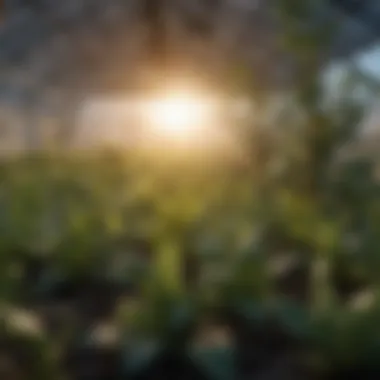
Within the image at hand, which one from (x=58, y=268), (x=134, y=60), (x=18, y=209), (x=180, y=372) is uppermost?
(x=134, y=60)

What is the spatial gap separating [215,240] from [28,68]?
1633mm

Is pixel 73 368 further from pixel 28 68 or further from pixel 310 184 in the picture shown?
pixel 28 68

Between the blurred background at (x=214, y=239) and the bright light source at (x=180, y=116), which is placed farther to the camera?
the bright light source at (x=180, y=116)

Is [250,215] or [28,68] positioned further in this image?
[28,68]

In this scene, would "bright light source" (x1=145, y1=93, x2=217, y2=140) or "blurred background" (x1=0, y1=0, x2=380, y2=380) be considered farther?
"bright light source" (x1=145, y1=93, x2=217, y2=140)

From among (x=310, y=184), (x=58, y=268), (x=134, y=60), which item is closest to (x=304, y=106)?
(x=310, y=184)

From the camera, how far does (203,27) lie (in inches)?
143

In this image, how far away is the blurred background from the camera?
1688 millimetres

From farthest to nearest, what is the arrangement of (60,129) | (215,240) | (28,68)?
(28,68)
(60,129)
(215,240)

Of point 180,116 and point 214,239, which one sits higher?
point 180,116

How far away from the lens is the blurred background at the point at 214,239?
1.69m

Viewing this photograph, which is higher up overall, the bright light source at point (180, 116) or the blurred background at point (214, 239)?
the bright light source at point (180, 116)

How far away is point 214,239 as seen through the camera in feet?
6.27

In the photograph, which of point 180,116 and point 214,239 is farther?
point 180,116
